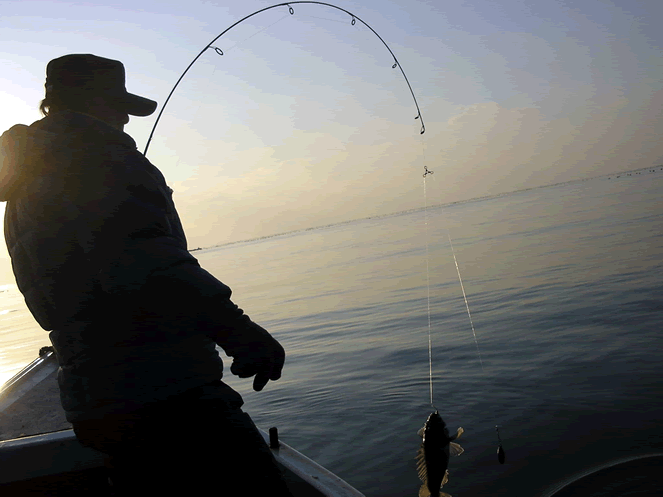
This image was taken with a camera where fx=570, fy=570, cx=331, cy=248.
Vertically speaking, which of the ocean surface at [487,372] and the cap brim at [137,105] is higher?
the cap brim at [137,105]

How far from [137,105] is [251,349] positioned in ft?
3.64

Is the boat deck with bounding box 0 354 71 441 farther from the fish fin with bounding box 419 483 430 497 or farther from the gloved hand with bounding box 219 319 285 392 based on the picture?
the gloved hand with bounding box 219 319 285 392

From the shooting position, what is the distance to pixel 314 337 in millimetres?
13867

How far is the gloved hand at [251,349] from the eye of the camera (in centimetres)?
196

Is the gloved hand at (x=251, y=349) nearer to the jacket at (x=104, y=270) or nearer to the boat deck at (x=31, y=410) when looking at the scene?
the jacket at (x=104, y=270)

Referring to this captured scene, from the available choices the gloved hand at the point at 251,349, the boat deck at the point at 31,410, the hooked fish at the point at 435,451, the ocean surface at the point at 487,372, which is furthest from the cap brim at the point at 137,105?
the ocean surface at the point at 487,372

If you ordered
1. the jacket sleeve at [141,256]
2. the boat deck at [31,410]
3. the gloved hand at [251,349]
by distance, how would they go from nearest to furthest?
the jacket sleeve at [141,256] → the gloved hand at [251,349] → the boat deck at [31,410]

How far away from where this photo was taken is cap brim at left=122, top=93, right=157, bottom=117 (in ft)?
7.46

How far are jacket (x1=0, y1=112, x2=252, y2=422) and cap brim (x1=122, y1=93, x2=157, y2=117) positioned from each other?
0.95 feet

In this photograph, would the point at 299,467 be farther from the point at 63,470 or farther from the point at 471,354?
the point at 471,354

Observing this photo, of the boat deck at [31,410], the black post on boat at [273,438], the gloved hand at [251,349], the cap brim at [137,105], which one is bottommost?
the black post on boat at [273,438]

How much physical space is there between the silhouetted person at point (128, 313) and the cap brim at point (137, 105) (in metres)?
0.26

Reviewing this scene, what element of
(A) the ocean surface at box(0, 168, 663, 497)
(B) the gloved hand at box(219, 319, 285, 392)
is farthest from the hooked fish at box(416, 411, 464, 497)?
(B) the gloved hand at box(219, 319, 285, 392)

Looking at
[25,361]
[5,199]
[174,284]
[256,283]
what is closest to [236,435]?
[174,284]
